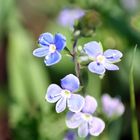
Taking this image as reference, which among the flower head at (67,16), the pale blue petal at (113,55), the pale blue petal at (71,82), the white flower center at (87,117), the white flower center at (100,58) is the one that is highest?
the flower head at (67,16)

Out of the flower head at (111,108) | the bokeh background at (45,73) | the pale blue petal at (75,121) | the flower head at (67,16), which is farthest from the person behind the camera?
the flower head at (67,16)

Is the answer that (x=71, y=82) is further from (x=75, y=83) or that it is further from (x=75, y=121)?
(x=75, y=121)

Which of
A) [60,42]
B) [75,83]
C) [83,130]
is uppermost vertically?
[60,42]

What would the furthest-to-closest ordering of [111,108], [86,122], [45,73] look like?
[45,73] < [111,108] < [86,122]

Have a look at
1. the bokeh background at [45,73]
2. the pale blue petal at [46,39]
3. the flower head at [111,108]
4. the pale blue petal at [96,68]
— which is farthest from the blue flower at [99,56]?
the bokeh background at [45,73]

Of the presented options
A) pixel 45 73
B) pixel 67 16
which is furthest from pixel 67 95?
pixel 67 16

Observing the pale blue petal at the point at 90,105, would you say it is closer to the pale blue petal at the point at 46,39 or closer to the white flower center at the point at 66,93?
the white flower center at the point at 66,93
